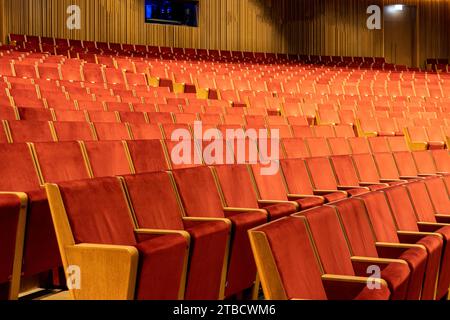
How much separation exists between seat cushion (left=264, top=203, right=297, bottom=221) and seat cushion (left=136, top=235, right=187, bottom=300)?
0.13 m

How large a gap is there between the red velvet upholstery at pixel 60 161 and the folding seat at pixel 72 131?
104mm

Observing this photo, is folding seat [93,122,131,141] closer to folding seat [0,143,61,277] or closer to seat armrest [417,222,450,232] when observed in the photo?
folding seat [0,143,61,277]

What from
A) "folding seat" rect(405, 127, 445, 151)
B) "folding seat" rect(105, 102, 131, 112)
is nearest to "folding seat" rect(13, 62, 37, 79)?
"folding seat" rect(105, 102, 131, 112)

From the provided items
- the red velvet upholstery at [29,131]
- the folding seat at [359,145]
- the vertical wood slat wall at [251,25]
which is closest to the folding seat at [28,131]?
the red velvet upholstery at [29,131]

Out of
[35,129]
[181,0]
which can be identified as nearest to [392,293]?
[35,129]

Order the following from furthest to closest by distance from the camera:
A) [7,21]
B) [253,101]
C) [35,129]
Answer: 1. [7,21]
2. [253,101]
3. [35,129]

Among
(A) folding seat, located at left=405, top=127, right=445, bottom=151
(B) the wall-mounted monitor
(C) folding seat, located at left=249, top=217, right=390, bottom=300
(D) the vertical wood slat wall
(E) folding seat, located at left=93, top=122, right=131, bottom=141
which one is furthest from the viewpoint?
(B) the wall-mounted monitor

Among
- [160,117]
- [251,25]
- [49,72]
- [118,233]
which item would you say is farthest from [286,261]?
[251,25]

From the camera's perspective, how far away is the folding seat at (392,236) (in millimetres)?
392

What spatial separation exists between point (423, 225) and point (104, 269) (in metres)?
0.29

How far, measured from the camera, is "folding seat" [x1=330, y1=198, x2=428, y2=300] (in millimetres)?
356

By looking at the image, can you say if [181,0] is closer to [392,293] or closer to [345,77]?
[345,77]

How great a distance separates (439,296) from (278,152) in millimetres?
316

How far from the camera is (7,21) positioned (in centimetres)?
216
